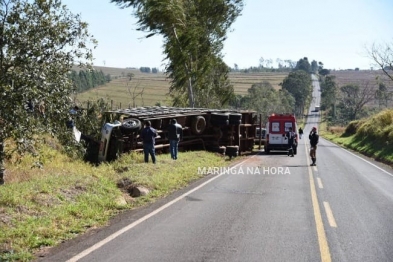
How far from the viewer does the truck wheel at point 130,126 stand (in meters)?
18.1

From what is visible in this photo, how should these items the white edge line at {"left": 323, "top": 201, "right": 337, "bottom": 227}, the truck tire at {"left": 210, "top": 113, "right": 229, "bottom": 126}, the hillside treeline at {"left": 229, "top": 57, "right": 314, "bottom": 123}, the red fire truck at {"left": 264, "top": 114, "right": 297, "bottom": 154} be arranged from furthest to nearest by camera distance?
the hillside treeline at {"left": 229, "top": 57, "right": 314, "bottom": 123} → the red fire truck at {"left": 264, "top": 114, "right": 297, "bottom": 154} → the truck tire at {"left": 210, "top": 113, "right": 229, "bottom": 126} → the white edge line at {"left": 323, "top": 201, "right": 337, "bottom": 227}

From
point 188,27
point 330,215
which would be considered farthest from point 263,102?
point 330,215

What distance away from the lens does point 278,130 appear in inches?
1150

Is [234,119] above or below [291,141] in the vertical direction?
above

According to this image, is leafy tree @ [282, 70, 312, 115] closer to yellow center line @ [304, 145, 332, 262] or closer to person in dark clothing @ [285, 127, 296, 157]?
person in dark clothing @ [285, 127, 296, 157]

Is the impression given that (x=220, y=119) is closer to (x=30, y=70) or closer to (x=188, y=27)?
(x=188, y=27)

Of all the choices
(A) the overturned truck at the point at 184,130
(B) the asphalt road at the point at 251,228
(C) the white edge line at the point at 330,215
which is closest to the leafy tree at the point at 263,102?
(A) the overturned truck at the point at 184,130

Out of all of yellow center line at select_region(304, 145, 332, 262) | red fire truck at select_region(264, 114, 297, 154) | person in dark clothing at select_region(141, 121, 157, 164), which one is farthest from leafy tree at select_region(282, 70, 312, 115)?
yellow center line at select_region(304, 145, 332, 262)

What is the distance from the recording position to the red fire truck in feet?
95.6

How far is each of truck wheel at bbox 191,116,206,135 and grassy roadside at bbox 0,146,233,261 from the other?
22.6ft

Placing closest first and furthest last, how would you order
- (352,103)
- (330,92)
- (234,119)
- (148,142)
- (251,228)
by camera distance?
(251,228), (148,142), (234,119), (352,103), (330,92)

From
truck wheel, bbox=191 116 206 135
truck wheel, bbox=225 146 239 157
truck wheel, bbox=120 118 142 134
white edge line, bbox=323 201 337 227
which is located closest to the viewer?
white edge line, bbox=323 201 337 227

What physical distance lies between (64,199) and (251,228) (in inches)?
161

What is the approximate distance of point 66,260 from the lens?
6391 millimetres
